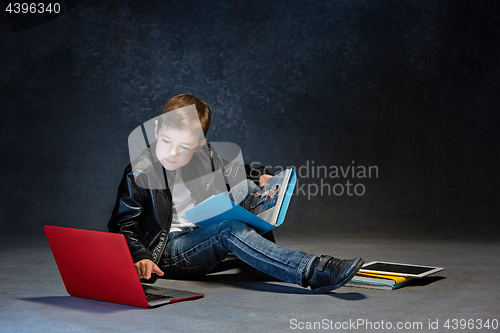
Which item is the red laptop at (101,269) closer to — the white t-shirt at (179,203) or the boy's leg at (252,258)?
the boy's leg at (252,258)

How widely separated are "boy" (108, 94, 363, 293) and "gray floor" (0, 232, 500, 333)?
3.6 inches

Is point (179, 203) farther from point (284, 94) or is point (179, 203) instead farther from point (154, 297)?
point (284, 94)

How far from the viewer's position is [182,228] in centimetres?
181

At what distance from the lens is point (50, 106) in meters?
3.42

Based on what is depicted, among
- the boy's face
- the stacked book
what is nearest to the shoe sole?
the stacked book

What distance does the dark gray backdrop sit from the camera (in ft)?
11.2

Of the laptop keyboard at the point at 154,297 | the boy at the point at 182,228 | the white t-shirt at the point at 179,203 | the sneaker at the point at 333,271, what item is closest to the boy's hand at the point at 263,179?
the boy at the point at 182,228

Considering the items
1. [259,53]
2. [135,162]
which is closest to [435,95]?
[259,53]

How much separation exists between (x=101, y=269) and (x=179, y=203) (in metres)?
0.47

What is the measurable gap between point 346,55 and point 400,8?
19.8 inches

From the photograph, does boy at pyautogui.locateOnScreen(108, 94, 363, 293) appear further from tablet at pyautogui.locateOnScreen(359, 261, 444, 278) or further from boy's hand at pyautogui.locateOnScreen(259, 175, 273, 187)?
tablet at pyautogui.locateOnScreen(359, 261, 444, 278)

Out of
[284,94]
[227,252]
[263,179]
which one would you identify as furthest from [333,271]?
[284,94]

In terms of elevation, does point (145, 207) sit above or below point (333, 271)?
above

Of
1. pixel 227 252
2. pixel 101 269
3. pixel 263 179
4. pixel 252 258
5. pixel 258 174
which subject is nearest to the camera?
pixel 101 269
